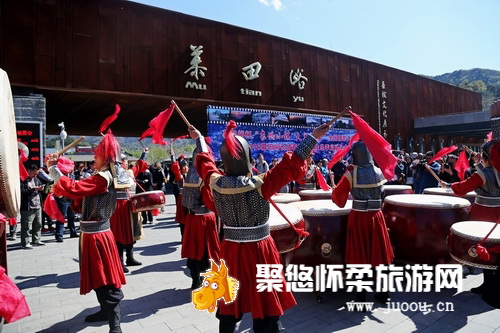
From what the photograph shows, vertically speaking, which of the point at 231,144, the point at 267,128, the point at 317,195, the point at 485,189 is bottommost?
the point at 317,195

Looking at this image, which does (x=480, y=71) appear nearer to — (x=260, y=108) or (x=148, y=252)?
(x=260, y=108)

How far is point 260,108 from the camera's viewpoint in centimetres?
1265

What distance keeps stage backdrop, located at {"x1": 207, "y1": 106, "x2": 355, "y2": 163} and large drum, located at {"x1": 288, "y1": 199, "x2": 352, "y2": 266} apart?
23.9 feet

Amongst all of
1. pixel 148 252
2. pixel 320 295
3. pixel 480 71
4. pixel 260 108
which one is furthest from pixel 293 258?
pixel 480 71

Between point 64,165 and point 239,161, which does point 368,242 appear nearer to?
point 239,161

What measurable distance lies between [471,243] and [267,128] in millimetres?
9870

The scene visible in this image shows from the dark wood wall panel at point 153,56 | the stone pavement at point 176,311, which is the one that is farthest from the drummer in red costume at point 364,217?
the dark wood wall panel at point 153,56

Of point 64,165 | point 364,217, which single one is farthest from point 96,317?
point 364,217

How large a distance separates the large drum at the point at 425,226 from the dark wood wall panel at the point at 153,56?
338 inches

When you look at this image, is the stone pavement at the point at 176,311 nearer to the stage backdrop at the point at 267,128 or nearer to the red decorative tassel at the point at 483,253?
the red decorative tassel at the point at 483,253

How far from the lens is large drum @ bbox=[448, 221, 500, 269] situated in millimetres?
2582

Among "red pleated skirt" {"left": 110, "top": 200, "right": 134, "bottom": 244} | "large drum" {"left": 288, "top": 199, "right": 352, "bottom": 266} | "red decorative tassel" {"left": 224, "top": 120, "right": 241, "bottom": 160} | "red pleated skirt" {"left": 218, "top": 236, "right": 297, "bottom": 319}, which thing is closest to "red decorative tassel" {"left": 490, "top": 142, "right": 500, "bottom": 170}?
"large drum" {"left": 288, "top": 199, "right": 352, "bottom": 266}

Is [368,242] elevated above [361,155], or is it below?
below

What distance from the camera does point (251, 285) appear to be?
1.95 m
